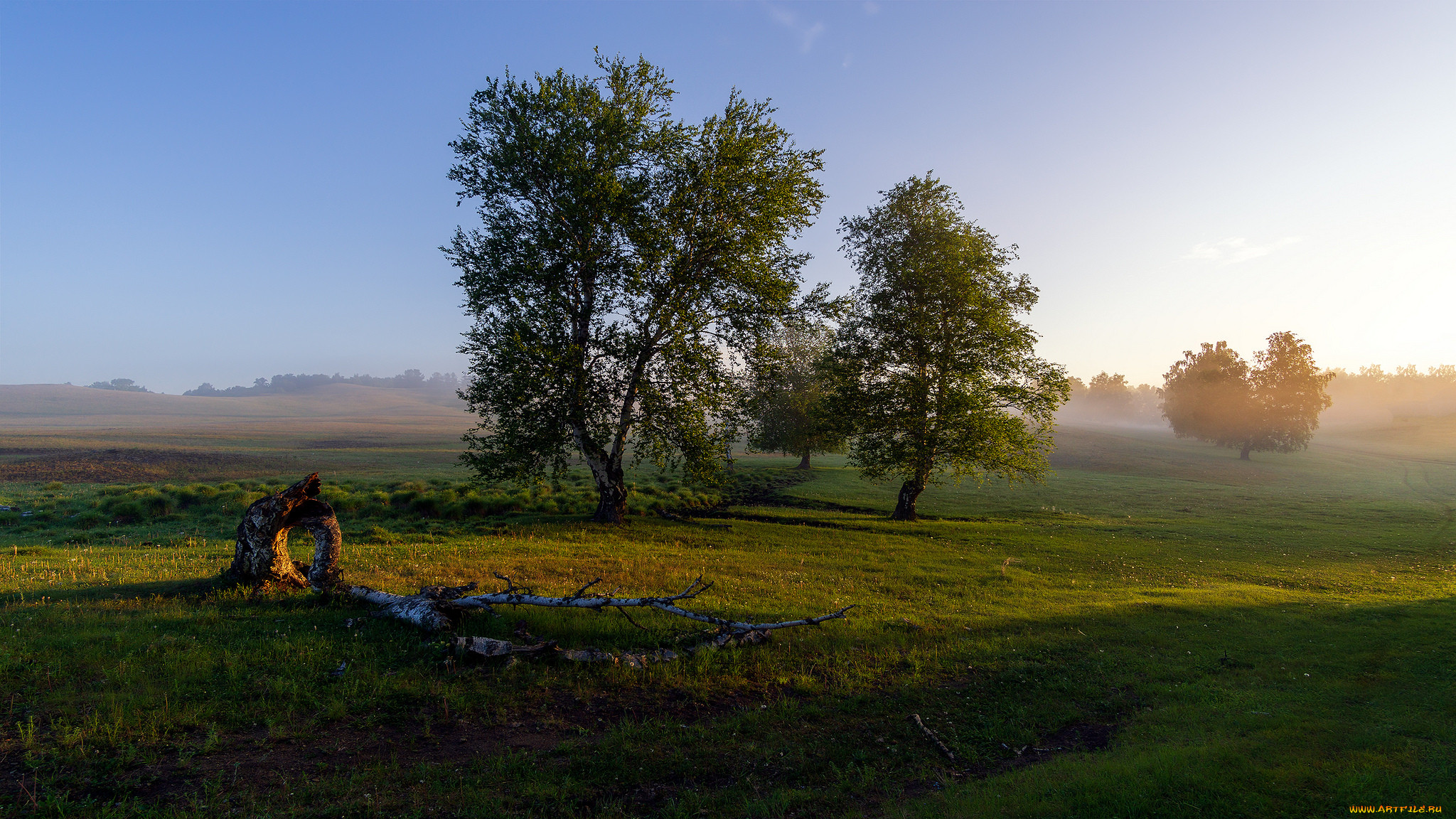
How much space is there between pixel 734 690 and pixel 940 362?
26.4 meters

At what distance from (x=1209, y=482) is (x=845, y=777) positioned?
74.6 meters

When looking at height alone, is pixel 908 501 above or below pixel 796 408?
below

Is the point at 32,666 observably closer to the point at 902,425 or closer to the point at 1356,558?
the point at 902,425

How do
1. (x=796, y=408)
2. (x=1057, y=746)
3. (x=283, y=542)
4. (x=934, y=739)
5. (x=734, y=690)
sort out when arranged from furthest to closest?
(x=796, y=408), (x=283, y=542), (x=734, y=690), (x=1057, y=746), (x=934, y=739)

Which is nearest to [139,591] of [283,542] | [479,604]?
[283,542]

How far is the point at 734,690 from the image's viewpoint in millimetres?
10305

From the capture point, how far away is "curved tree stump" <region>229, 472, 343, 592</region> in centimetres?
1313

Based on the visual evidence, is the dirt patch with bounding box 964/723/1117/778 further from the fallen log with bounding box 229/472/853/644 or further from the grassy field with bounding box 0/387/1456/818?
the fallen log with bounding box 229/472/853/644

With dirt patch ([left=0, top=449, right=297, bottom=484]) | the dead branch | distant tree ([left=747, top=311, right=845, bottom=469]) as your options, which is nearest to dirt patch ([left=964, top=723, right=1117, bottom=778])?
the dead branch

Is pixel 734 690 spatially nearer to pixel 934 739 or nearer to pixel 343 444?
pixel 934 739

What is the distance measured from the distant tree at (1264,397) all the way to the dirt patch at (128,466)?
11902 cm

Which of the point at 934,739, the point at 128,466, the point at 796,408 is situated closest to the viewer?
the point at 934,739

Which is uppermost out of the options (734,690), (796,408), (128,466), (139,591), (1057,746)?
(796,408)

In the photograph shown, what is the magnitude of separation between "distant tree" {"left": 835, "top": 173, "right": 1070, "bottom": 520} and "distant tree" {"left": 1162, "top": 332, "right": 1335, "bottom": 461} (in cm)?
7670
